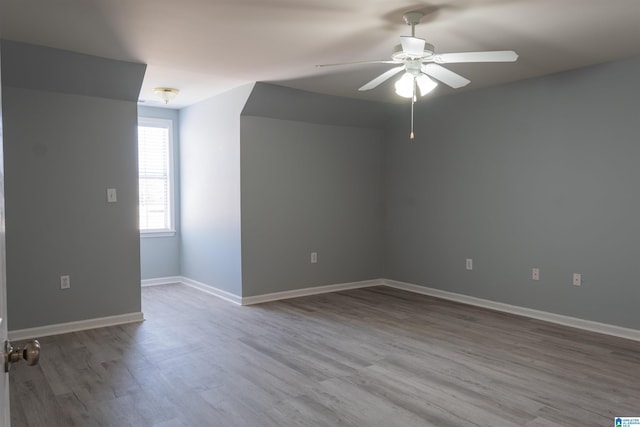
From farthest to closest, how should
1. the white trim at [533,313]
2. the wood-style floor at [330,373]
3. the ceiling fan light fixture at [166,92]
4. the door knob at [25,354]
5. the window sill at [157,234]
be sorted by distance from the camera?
the window sill at [157,234] → the ceiling fan light fixture at [166,92] → the white trim at [533,313] → the wood-style floor at [330,373] → the door knob at [25,354]

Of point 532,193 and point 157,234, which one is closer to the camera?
point 532,193

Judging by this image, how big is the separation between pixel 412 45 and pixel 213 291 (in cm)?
379

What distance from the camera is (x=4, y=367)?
3.28 ft

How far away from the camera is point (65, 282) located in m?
3.92

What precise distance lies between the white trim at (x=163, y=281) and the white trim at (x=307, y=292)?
1636 millimetres

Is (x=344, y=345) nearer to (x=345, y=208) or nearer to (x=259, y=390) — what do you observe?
(x=259, y=390)

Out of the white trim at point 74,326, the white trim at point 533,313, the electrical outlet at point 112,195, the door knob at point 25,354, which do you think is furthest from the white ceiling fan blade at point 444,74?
the white trim at point 74,326

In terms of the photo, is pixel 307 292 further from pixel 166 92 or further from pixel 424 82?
pixel 424 82

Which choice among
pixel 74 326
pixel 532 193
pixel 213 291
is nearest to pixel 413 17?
pixel 532 193

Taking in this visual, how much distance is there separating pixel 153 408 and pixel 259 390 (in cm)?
60

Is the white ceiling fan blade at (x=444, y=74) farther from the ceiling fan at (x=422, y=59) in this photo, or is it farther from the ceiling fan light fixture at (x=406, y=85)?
the ceiling fan light fixture at (x=406, y=85)

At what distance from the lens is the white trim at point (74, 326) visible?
3.72 metres

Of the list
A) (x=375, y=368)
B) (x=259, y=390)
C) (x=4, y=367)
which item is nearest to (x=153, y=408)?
(x=259, y=390)

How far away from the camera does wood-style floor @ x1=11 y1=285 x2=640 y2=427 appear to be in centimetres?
245
